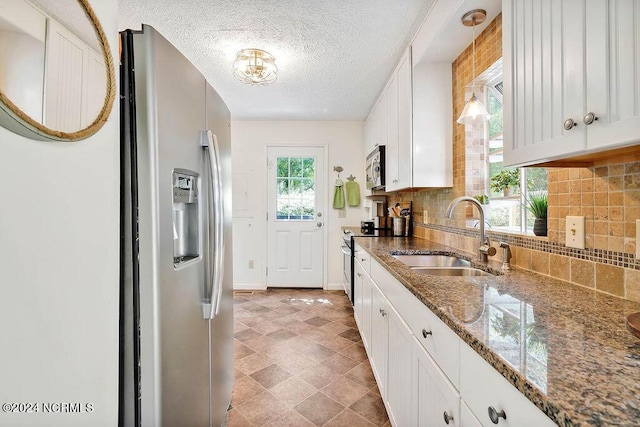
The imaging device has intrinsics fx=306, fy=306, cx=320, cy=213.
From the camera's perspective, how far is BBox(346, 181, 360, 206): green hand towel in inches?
170

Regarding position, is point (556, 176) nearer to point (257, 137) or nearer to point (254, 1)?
point (254, 1)

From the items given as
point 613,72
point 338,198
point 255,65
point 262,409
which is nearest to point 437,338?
point 613,72

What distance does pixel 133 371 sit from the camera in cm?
96

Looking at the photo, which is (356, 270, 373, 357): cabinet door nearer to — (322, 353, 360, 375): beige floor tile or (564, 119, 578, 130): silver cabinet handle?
(322, 353, 360, 375): beige floor tile

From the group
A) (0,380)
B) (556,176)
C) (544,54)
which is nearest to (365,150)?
(556,176)

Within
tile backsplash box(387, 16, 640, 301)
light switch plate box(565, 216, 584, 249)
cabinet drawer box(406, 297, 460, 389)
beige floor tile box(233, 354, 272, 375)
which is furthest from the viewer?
beige floor tile box(233, 354, 272, 375)

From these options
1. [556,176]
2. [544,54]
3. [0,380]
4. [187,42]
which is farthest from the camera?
[187,42]

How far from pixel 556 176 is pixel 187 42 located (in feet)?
8.12

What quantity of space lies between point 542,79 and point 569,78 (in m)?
0.12

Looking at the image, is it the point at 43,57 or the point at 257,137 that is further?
the point at 257,137

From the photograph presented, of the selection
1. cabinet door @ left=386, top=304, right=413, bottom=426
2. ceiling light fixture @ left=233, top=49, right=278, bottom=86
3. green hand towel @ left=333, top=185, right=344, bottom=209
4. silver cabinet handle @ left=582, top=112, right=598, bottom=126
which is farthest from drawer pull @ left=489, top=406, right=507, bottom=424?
green hand towel @ left=333, top=185, right=344, bottom=209

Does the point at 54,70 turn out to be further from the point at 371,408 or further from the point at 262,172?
the point at 262,172

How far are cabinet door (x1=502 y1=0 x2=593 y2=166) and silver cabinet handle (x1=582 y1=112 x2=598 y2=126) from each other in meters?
0.03

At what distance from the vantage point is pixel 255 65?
2453 mm
